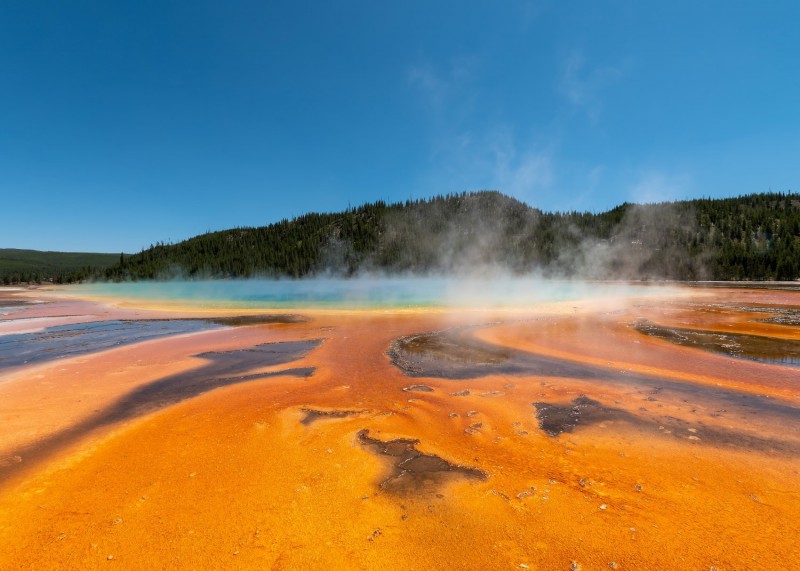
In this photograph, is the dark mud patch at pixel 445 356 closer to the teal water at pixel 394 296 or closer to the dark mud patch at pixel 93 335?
the dark mud patch at pixel 93 335

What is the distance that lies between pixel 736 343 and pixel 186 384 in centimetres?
1835

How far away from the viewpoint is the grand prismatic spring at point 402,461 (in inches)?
146

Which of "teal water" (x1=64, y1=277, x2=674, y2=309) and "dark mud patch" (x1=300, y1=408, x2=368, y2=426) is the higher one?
"teal water" (x1=64, y1=277, x2=674, y2=309)

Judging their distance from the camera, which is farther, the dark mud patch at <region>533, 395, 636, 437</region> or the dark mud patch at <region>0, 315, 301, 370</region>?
the dark mud patch at <region>0, 315, 301, 370</region>

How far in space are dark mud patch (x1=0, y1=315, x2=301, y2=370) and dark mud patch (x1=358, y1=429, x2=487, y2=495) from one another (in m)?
12.2

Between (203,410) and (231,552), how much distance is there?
15.0 ft

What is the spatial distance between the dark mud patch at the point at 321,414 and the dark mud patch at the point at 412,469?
129 centimetres

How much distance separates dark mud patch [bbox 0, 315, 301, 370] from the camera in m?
12.6

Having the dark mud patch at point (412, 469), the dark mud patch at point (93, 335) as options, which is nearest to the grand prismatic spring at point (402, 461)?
the dark mud patch at point (412, 469)

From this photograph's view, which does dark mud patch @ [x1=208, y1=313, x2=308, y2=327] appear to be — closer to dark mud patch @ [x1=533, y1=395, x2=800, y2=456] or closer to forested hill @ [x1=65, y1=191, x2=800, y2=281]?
dark mud patch @ [x1=533, y1=395, x2=800, y2=456]

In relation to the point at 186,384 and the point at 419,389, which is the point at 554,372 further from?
the point at 186,384

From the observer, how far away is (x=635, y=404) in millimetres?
7664

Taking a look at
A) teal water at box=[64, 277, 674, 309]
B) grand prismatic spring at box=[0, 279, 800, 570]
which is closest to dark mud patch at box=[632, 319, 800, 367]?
grand prismatic spring at box=[0, 279, 800, 570]

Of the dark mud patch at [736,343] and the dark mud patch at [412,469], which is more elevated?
the dark mud patch at [736,343]
